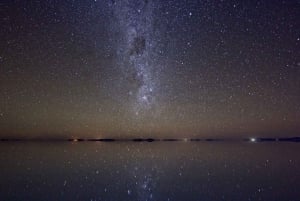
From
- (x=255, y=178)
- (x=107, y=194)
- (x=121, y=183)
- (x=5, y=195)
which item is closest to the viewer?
(x=5, y=195)

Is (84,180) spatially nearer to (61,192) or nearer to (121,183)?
(121,183)

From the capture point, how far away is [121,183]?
12.4 metres

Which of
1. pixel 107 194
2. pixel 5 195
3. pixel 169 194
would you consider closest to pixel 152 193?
pixel 169 194

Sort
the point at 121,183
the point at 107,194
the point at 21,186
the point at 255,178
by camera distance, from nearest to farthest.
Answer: the point at 107,194 → the point at 21,186 → the point at 121,183 → the point at 255,178

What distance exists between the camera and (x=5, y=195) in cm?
957

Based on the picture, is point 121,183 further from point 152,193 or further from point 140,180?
point 152,193

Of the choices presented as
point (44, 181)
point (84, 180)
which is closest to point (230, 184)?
point (84, 180)

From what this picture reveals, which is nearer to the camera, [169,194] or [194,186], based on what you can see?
[169,194]

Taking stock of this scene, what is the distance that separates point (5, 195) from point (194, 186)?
520 centimetres

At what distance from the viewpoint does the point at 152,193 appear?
10281mm

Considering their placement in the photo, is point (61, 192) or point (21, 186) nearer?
point (61, 192)

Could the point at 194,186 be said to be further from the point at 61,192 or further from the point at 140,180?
the point at 61,192

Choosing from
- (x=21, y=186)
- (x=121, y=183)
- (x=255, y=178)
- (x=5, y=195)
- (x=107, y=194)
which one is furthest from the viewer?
(x=255, y=178)

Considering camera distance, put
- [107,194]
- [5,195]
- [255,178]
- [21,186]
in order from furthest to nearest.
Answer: [255,178] → [21,186] → [107,194] → [5,195]
